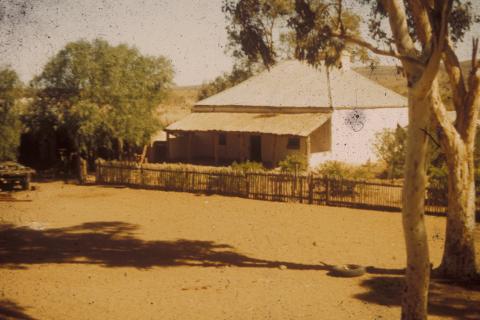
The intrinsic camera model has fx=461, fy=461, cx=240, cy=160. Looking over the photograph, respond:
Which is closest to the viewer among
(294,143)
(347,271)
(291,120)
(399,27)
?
(399,27)

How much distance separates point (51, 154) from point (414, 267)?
86.0ft

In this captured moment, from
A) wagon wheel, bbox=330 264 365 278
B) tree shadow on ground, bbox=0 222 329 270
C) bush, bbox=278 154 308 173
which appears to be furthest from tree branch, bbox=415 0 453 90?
bush, bbox=278 154 308 173

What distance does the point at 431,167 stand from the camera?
16.4 meters

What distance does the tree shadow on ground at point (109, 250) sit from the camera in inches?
430

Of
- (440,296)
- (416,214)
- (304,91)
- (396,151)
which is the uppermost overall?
(304,91)

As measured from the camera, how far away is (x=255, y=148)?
28.7 meters

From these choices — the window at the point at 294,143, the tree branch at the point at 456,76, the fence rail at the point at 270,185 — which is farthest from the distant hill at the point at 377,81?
the window at the point at 294,143

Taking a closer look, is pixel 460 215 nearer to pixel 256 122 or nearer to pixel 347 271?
pixel 347 271

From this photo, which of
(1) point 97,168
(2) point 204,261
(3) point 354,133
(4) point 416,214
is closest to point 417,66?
(4) point 416,214

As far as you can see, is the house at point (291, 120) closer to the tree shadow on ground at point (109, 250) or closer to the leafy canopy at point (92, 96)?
the leafy canopy at point (92, 96)

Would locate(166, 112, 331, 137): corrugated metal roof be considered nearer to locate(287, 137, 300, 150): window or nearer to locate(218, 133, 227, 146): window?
locate(287, 137, 300, 150): window

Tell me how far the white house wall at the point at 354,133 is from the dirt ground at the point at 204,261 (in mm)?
9547

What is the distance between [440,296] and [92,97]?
19.0 m

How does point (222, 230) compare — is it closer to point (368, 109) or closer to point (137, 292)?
point (137, 292)
